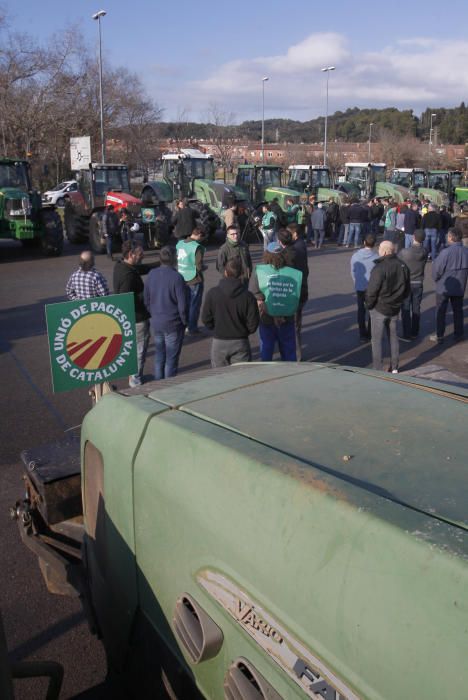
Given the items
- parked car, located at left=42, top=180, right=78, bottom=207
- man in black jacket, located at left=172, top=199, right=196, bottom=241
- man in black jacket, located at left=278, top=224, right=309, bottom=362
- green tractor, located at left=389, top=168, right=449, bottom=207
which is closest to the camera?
man in black jacket, located at left=278, top=224, right=309, bottom=362

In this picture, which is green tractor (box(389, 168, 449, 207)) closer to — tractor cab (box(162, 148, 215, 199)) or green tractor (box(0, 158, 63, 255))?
tractor cab (box(162, 148, 215, 199))

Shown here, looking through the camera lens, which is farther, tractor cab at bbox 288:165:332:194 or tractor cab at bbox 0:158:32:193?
tractor cab at bbox 288:165:332:194

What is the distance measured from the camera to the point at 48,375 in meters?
7.82

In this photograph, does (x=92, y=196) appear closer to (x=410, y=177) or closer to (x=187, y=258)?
(x=187, y=258)

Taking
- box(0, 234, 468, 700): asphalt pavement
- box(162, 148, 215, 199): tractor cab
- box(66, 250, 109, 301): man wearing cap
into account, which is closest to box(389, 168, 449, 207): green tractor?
box(162, 148, 215, 199): tractor cab

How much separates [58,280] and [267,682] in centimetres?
1369

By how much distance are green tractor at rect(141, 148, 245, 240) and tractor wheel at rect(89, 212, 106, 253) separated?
1.49 meters

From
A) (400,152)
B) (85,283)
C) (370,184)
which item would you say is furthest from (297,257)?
(400,152)

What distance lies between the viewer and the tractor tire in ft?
70.1

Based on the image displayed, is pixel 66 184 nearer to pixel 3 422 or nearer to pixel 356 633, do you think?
pixel 3 422

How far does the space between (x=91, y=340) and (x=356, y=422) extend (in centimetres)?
295

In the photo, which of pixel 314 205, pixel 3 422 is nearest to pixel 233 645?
pixel 3 422

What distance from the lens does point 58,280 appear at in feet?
47.7

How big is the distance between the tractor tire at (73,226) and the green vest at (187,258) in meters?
13.5
